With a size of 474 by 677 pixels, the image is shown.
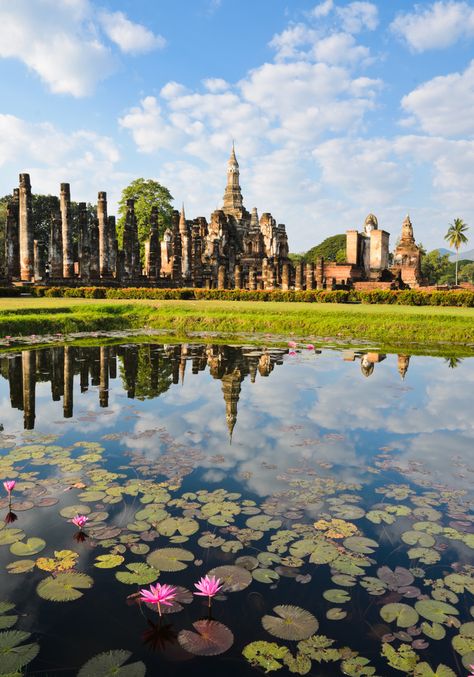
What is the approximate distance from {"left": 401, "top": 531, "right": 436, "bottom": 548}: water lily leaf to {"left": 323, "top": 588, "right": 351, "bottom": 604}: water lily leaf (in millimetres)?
858

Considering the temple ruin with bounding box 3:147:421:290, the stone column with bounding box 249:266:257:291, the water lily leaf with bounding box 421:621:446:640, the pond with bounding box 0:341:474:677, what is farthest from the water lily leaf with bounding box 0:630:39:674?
the stone column with bounding box 249:266:257:291

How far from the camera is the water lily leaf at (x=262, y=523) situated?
3.81m

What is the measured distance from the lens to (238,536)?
368 centimetres

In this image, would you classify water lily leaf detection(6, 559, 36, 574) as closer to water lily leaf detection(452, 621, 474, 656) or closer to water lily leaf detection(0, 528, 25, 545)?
A: water lily leaf detection(0, 528, 25, 545)

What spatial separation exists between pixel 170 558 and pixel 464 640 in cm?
183

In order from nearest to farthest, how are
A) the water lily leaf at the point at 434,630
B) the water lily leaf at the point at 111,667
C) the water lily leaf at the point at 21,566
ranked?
the water lily leaf at the point at 111,667
the water lily leaf at the point at 434,630
the water lily leaf at the point at 21,566

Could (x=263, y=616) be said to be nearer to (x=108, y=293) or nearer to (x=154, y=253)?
(x=108, y=293)

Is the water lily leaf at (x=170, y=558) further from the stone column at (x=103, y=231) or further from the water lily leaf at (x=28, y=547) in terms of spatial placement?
the stone column at (x=103, y=231)

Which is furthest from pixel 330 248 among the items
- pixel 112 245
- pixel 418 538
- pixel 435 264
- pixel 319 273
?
pixel 418 538

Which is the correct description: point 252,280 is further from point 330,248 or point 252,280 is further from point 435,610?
point 330,248

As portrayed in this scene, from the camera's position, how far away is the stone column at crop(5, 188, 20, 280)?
3362 centimetres

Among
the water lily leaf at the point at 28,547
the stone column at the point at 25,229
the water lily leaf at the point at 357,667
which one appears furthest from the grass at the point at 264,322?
the stone column at the point at 25,229

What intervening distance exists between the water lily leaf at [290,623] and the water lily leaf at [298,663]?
12 cm

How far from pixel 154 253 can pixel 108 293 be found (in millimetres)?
11828
